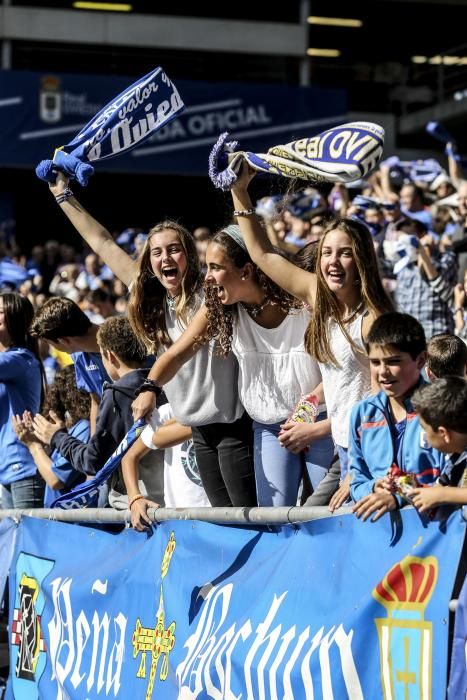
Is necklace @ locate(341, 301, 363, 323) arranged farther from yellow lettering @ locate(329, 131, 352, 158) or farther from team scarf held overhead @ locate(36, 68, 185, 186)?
team scarf held overhead @ locate(36, 68, 185, 186)

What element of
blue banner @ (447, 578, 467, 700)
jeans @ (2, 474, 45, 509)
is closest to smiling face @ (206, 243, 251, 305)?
blue banner @ (447, 578, 467, 700)

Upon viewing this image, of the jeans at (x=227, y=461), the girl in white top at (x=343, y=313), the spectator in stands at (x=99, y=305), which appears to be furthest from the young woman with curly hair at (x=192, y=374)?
the spectator in stands at (x=99, y=305)

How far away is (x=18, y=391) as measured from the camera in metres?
6.89

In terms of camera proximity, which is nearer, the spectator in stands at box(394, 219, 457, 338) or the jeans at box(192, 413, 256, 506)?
the jeans at box(192, 413, 256, 506)

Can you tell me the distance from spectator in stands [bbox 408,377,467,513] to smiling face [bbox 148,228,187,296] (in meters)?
2.00

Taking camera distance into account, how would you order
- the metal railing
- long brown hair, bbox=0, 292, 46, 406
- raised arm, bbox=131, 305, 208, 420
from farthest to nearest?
long brown hair, bbox=0, 292, 46, 406 < raised arm, bbox=131, 305, 208, 420 < the metal railing

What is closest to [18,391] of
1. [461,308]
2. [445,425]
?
[461,308]

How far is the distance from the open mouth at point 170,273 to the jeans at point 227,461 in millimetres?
674

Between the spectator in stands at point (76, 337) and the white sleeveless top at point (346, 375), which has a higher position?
the spectator in stands at point (76, 337)

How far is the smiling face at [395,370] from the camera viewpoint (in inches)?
157

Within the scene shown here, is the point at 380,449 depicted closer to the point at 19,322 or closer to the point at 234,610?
the point at 234,610

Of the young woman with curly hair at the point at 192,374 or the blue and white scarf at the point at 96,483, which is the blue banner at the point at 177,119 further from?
the young woman with curly hair at the point at 192,374

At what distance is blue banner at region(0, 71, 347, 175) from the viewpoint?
22859 mm

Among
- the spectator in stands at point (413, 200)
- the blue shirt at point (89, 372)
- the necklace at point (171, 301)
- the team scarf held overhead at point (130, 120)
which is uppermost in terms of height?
the spectator in stands at point (413, 200)
